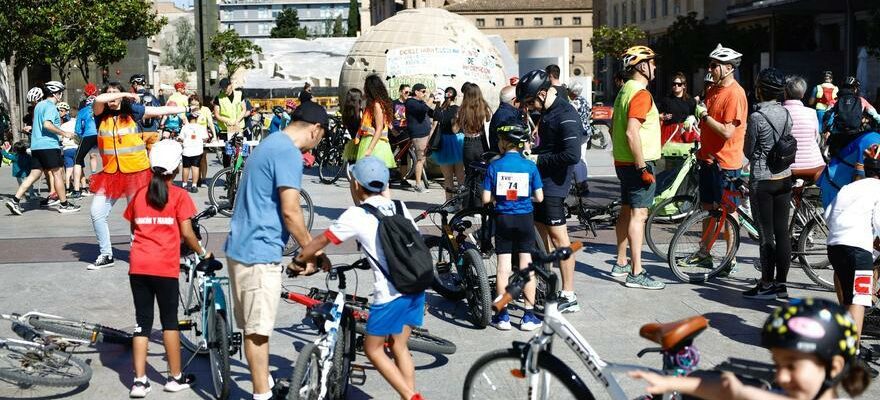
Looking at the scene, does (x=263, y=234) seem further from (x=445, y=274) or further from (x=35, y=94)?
(x=35, y=94)

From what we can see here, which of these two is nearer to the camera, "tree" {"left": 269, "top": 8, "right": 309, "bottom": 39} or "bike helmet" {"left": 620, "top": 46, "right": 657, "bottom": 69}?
"bike helmet" {"left": 620, "top": 46, "right": 657, "bottom": 69}

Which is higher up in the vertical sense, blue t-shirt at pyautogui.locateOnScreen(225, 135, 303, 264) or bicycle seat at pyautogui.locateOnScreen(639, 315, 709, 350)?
blue t-shirt at pyautogui.locateOnScreen(225, 135, 303, 264)

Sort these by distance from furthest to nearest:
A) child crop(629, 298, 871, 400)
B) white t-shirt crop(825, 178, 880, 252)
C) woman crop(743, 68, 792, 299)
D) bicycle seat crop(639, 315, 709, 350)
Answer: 1. woman crop(743, 68, 792, 299)
2. white t-shirt crop(825, 178, 880, 252)
3. bicycle seat crop(639, 315, 709, 350)
4. child crop(629, 298, 871, 400)

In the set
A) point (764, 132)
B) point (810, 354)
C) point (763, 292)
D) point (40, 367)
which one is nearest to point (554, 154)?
point (764, 132)

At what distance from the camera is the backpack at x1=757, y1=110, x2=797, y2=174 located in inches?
316

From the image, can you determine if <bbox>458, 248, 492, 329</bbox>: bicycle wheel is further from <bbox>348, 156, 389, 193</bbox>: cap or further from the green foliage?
the green foliage

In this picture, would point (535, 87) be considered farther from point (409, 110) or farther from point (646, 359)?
point (409, 110)

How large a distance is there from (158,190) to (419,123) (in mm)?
9528

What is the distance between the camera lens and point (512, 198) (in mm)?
7246

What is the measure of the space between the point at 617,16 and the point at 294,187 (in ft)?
300

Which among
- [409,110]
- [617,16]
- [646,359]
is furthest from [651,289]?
[617,16]

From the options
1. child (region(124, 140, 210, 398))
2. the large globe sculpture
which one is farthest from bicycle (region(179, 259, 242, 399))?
the large globe sculpture

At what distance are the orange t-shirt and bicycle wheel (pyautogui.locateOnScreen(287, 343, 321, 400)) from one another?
477cm

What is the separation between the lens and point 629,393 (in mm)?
5918
